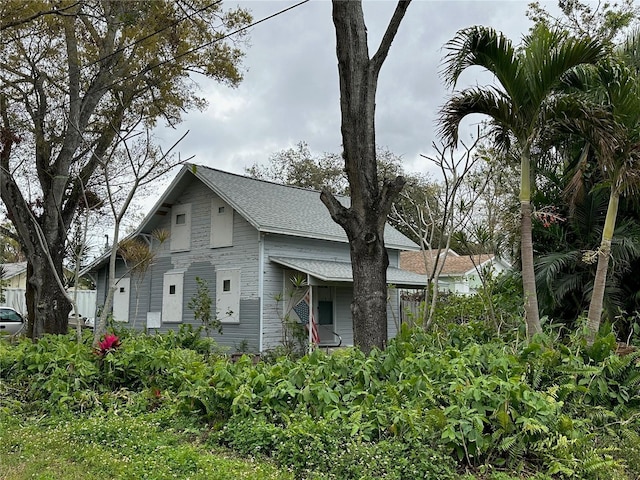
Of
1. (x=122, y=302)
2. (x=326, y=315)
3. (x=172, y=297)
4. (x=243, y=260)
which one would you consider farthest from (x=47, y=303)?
(x=326, y=315)

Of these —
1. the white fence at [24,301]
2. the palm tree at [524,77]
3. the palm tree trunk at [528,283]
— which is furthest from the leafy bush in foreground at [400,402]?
the white fence at [24,301]

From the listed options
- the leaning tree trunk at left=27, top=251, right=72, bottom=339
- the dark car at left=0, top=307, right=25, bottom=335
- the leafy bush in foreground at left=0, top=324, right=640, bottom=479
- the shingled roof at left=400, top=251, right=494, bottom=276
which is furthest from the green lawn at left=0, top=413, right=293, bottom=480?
the dark car at left=0, top=307, right=25, bottom=335

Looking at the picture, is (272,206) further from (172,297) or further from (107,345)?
(107,345)

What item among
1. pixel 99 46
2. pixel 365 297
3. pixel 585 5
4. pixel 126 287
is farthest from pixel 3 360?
pixel 585 5

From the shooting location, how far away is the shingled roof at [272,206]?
14734mm

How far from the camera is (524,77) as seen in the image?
258 inches

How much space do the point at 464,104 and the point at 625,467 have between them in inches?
183

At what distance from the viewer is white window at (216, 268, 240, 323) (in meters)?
15.0

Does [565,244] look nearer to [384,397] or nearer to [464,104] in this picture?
[464,104]

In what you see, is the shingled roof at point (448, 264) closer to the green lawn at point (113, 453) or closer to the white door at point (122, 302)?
the white door at point (122, 302)

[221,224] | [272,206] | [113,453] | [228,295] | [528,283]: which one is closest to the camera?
[113,453]

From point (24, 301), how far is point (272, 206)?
2161 cm

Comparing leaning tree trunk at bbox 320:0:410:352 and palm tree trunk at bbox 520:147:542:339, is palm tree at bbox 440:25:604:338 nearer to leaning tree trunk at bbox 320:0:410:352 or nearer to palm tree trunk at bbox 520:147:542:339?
palm tree trunk at bbox 520:147:542:339

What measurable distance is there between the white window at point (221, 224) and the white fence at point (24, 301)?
1645 cm
